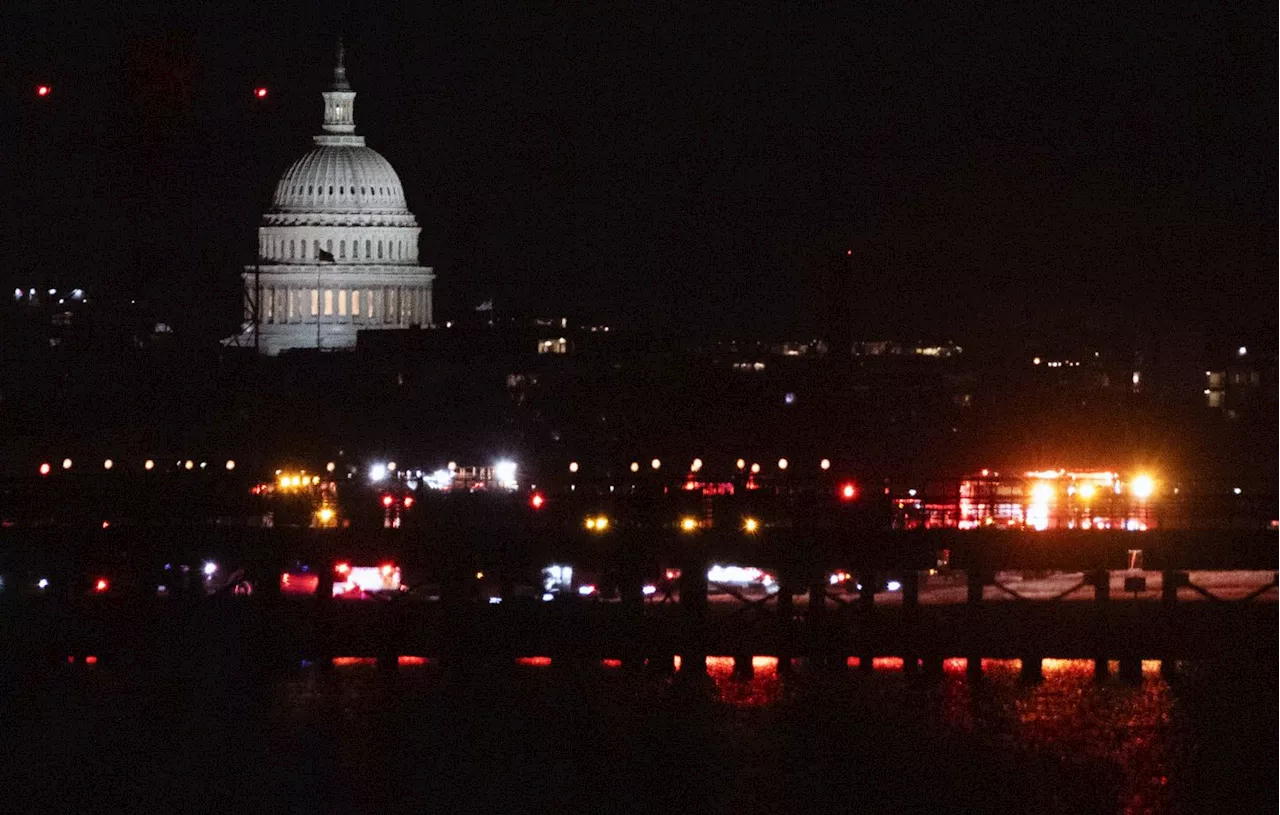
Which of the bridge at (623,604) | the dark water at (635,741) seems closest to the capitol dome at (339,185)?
the bridge at (623,604)

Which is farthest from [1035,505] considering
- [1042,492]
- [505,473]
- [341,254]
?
[341,254]

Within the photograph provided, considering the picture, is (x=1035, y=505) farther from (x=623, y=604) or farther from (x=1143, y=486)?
(x=623, y=604)

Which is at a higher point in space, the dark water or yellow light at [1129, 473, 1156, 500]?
yellow light at [1129, 473, 1156, 500]

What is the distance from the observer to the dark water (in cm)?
5125

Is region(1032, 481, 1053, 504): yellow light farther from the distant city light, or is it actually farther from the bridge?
the distant city light

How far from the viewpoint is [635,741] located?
5559 centimetres

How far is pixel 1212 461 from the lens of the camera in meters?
99.7

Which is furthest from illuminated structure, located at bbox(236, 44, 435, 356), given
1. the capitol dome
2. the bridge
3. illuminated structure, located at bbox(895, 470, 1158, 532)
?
the bridge

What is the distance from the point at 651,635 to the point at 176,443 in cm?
3806

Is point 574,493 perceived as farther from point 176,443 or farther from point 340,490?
point 176,443

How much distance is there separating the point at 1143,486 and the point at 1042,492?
2.17 metres

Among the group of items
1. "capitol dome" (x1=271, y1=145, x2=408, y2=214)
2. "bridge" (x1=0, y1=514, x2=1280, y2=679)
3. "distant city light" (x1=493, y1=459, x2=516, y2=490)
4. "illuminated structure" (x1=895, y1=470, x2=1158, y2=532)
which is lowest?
"bridge" (x1=0, y1=514, x2=1280, y2=679)

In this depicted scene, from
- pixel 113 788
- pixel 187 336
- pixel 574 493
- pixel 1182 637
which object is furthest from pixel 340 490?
pixel 187 336

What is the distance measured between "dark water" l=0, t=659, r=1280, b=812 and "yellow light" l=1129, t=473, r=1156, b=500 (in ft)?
58.3
